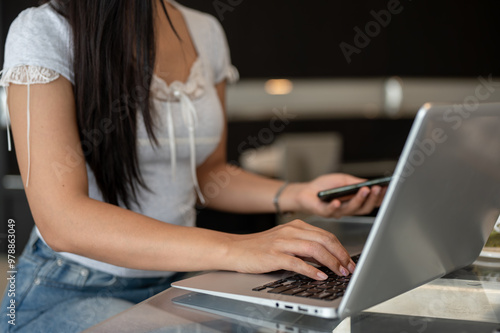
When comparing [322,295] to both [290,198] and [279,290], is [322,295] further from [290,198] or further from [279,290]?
[290,198]

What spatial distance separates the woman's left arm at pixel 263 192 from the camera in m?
1.32

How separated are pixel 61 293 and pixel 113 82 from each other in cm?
45

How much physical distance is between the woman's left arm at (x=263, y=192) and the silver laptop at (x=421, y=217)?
41cm

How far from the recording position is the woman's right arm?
89 centimetres

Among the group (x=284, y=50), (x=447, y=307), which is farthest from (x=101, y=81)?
(x=284, y=50)

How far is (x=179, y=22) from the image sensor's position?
4.97 ft

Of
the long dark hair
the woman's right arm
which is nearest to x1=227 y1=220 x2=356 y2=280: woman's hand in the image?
the woman's right arm

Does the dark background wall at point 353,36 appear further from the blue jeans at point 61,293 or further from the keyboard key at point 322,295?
the keyboard key at point 322,295

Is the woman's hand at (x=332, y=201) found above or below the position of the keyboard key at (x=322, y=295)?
above

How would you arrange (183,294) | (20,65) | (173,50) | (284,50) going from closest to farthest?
(183,294) → (20,65) → (173,50) → (284,50)

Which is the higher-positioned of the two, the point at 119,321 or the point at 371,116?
the point at 371,116

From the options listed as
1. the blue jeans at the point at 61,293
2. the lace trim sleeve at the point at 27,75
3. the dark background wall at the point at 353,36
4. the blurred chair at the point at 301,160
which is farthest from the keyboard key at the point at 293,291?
the dark background wall at the point at 353,36

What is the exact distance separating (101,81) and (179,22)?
0.42 meters

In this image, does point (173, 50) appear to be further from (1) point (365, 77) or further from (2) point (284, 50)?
(1) point (365, 77)
